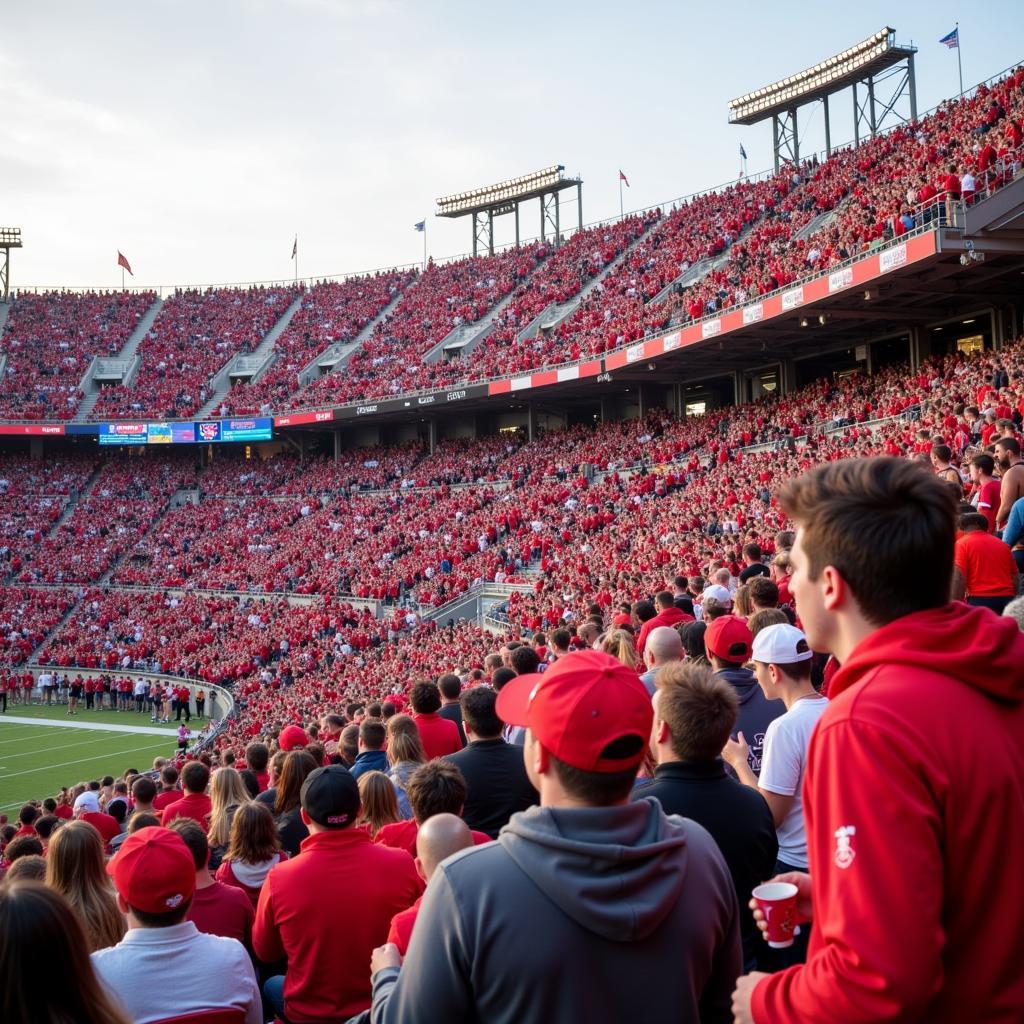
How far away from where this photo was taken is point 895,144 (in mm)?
27719

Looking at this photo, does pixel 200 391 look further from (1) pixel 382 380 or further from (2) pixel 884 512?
(2) pixel 884 512

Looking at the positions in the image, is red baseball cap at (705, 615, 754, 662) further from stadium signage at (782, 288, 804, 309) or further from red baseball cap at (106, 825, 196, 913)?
stadium signage at (782, 288, 804, 309)

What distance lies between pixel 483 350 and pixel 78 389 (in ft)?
77.6

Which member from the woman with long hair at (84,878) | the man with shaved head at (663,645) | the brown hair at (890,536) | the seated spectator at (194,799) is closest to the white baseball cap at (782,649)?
the man with shaved head at (663,645)

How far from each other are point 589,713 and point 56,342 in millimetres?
57539

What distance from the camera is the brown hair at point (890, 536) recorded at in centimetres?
187

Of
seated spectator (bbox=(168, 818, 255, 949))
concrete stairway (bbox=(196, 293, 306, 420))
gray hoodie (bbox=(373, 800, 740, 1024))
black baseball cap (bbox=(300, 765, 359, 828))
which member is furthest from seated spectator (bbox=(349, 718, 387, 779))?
concrete stairway (bbox=(196, 293, 306, 420))

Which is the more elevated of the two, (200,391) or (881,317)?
(200,391)

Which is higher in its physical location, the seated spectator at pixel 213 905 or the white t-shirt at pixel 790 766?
the white t-shirt at pixel 790 766

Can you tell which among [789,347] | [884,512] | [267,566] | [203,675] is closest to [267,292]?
[267,566]

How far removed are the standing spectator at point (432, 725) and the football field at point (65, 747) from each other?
16.4 meters

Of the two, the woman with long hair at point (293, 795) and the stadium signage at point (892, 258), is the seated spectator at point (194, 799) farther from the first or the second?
the stadium signage at point (892, 258)

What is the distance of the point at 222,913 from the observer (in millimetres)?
4172

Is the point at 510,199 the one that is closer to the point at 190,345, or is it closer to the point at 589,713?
the point at 190,345
